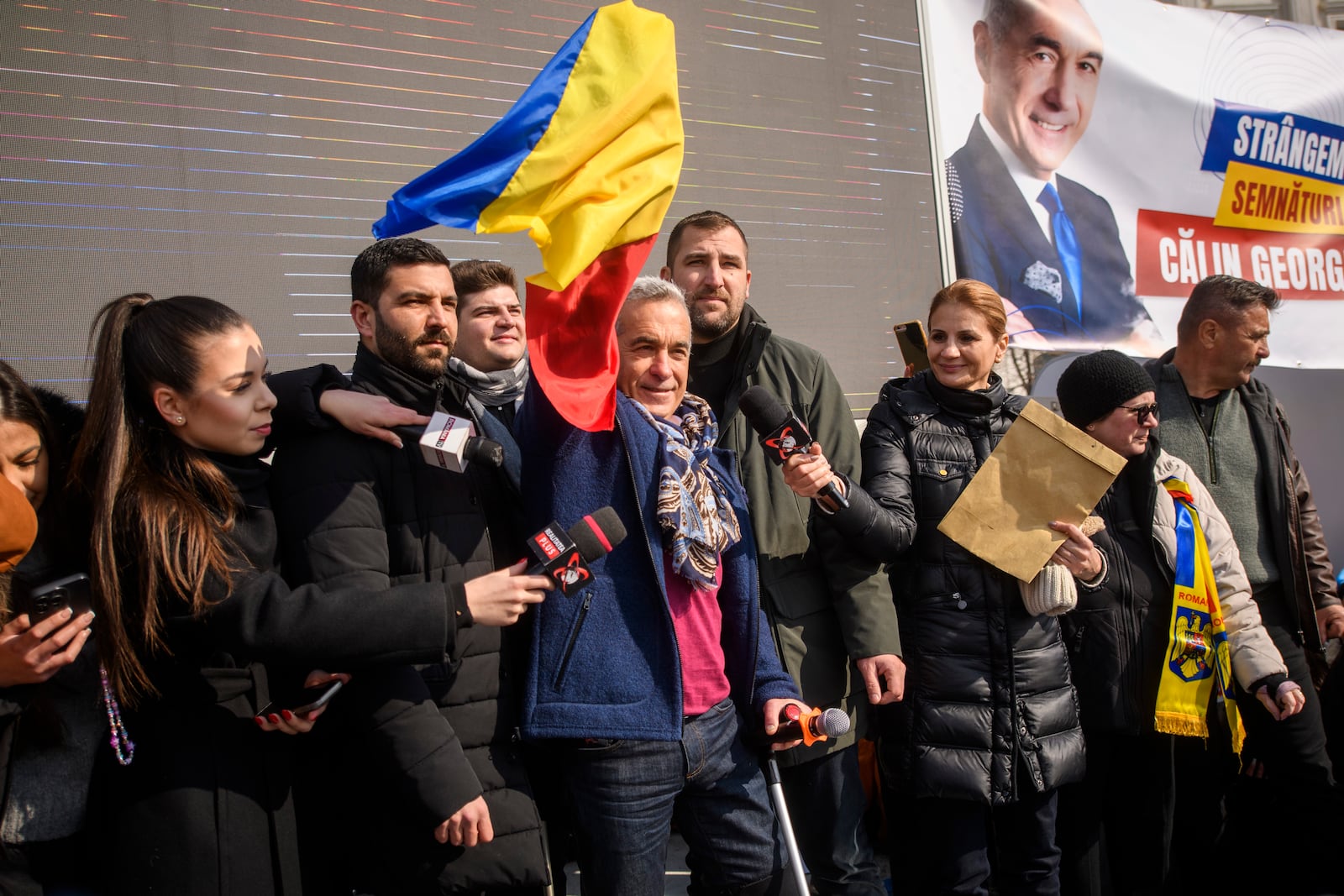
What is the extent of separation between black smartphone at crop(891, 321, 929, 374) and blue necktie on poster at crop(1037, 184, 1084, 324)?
1.55 m

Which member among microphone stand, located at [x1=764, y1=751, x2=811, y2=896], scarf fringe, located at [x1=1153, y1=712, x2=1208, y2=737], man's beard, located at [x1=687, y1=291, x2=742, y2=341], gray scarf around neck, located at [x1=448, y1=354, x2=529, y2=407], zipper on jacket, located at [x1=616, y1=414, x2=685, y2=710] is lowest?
scarf fringe, located at [x1=1153, y1=712, x2=1208, y2=737]

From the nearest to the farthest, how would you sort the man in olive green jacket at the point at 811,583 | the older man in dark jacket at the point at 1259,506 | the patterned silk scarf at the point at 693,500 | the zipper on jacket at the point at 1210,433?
the patterned silk scarf at the point at 693,500 < the man in olive green jacket at the point at 811,583 < the older man in dark jacket at the point at 1259,506 < the zipper on jacket at the point at 1210,433

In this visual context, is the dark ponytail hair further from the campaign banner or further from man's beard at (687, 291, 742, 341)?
the campaign banner

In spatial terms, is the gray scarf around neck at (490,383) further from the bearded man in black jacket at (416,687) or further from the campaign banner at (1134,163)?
the campaign banner at (1134,163)

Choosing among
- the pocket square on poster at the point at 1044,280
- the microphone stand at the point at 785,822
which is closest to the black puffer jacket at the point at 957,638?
the microphone stand at the point at 785,822

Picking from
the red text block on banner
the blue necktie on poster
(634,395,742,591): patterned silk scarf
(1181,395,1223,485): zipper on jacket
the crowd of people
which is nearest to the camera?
the crowd of people

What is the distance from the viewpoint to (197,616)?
6.41 feet

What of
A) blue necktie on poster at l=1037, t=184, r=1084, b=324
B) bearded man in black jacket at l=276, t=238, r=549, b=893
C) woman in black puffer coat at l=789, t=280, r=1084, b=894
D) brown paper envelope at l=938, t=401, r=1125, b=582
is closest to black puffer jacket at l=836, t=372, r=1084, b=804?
woman in black puffer coat at l=789, t=280, r=1084, b=894

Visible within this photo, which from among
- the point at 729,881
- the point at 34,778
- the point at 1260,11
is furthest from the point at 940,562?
the point at 1260,11

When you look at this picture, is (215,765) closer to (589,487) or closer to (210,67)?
(589,487)

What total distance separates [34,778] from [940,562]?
241 centimetres

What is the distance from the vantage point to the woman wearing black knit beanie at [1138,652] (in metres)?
3.14

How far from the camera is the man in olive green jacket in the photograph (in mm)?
2783

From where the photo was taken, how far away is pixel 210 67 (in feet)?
10.6
